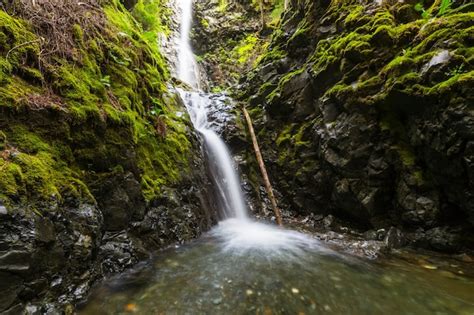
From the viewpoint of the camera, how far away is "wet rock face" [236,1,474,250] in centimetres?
459

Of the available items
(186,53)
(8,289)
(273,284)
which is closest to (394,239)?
(273,284)

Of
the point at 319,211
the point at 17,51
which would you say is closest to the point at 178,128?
the point at 17,51

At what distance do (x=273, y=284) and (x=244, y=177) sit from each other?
17.3 ft

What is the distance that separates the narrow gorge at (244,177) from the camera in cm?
312

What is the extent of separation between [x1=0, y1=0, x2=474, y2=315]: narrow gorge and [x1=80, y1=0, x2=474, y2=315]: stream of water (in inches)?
1.1

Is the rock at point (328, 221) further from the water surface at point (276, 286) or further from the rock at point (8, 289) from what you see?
the rock at point (8, 289)

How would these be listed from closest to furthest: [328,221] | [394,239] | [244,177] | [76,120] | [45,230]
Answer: [45,230] → [76,120] → [394,239] → [328,221] → [244,177]

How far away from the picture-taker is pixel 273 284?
359 centimetres

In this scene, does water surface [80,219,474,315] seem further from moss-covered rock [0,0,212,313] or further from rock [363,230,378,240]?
rock [363,230,378,240]

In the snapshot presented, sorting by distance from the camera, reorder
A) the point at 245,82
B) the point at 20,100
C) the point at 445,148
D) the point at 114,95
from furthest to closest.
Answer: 1. the point at 245,82
2. the point at 114,95
3. the point at 445,148
4. the point at 20,100

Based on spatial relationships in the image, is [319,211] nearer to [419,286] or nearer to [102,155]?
[419,286]

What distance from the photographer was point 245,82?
11.6 m

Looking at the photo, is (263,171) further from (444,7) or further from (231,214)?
(444,7)

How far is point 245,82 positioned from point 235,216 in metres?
6.21
